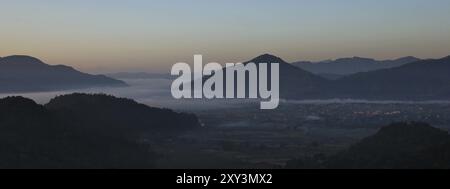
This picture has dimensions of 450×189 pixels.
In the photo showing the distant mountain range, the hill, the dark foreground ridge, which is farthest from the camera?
the dark foreground ridge

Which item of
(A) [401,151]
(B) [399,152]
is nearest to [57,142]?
(B) [399,152]

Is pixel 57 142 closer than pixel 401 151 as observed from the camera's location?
No

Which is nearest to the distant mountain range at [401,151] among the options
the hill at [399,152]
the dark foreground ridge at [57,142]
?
the hill at [399,152]

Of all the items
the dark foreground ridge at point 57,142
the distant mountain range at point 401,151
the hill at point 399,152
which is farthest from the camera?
the dark foreground ridge at point 57,142

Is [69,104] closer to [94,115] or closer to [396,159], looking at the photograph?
[94,115]

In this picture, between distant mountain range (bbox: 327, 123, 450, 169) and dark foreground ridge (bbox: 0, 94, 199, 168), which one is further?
dark foreground ridge (bbox: 0, 94, 199, 168)

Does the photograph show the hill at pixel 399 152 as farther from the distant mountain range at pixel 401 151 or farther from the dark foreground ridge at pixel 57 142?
the dark foreground ridge at pixel 57 142

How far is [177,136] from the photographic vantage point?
6235 inches

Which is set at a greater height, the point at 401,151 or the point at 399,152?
the point at 401,151

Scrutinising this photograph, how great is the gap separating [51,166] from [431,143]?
5445 centimetres

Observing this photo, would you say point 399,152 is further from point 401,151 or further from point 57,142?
point 57,142

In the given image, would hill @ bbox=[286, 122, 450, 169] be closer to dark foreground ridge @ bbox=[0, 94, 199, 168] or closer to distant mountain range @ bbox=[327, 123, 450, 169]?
distant mountain range @ bbox=[327, 123, 450, 169]

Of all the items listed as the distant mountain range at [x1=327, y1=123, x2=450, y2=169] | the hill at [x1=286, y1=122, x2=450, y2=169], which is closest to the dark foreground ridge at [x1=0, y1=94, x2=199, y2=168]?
the hill at [x1=286, y1=122, x2=450, y2=169]

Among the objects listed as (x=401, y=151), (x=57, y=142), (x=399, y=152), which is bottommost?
(x=399, y=152)
